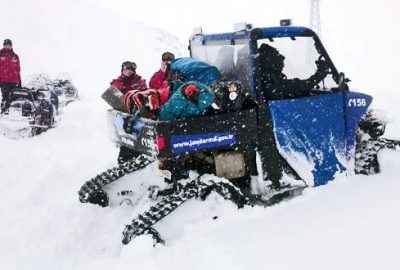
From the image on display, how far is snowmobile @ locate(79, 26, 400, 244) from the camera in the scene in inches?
202

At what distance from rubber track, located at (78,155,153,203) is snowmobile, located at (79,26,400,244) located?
0.01 meters

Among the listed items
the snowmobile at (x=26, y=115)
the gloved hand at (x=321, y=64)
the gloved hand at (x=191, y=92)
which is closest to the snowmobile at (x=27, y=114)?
the snowmobile at (x=26, y=115)

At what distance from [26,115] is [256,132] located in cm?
791

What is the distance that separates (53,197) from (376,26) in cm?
6129

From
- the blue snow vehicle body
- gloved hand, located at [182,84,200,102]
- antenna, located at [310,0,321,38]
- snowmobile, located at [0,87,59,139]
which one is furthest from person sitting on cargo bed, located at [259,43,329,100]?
antenna, located at [310,0,321,38]

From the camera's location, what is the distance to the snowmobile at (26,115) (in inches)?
457

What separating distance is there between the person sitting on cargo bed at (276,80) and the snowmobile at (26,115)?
7590 millimetres

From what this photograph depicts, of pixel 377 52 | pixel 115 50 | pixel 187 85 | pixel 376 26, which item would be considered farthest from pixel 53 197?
pixel 376 26

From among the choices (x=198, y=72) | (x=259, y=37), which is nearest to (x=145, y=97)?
(x=198, y=72)

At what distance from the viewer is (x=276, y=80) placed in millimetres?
5562

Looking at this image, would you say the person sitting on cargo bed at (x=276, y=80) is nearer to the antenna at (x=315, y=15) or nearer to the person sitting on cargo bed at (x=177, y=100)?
the person sitting on cargo bed at (x=177, y=100)

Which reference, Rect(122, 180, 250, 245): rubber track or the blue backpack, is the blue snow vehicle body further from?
Rect(122, 180, 250, 245): rubber track

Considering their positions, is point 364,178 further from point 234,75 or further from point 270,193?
point 234,75

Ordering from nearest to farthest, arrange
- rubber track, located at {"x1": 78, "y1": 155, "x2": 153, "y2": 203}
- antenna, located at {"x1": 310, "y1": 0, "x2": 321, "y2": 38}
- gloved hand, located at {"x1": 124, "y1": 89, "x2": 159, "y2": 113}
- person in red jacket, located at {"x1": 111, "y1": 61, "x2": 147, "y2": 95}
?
gloved hand, located at {"x1": 124, "y1": 89, "x2": 159, "y2": 113} < rubber track, located at {"x1": 78, "y1": 155, "x2": 153, "y2": 203} < person in red jacket, located at {"x1": 111, "y1": 61, "x2": 147, "y2": 95} < antenna, located at {"x1": 310, "y1": 0, "x2": 321, "y2": 38}
